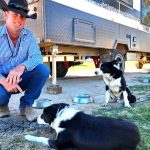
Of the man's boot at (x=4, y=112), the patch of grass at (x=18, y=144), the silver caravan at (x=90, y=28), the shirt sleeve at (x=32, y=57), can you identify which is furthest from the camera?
the silver caravan at (x=90, y=28)

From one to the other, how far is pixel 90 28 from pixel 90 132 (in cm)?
551

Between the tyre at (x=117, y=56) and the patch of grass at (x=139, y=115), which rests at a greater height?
the tyre at (x=117, y=56)

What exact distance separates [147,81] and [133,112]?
14.0 ft

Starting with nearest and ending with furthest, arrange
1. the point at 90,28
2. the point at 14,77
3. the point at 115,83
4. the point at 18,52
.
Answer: the point at 14,77 < the point at 18,52 < the point at 115,83 < the point at 90,28

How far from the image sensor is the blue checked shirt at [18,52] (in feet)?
13.1

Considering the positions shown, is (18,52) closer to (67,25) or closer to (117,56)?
(67,25)

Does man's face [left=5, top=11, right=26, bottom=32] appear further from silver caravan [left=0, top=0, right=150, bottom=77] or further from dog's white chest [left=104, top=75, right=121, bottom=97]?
silver caravan [left=0, top=0, right=150, bottom=77]

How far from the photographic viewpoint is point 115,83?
215 inches

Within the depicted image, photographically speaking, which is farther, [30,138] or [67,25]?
[67,25]

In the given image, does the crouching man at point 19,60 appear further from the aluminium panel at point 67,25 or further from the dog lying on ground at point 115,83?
the aluminium panel at point 67,25

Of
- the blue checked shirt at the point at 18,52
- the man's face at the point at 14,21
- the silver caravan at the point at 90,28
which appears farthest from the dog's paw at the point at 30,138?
the silver caravan at the point at 90,28

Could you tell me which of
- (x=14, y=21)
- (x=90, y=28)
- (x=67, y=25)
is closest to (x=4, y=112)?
(x=14, y=21)

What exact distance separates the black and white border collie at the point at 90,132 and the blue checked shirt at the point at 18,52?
1063mm

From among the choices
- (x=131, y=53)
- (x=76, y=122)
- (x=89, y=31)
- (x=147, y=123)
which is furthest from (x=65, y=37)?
(x=131, y=53)
